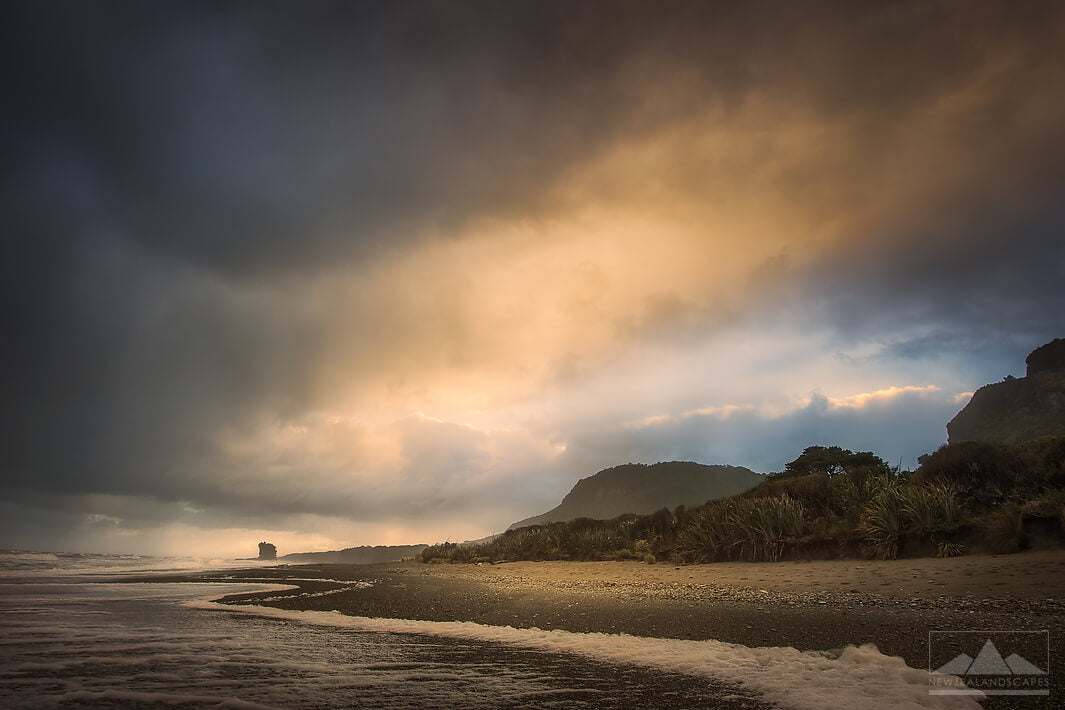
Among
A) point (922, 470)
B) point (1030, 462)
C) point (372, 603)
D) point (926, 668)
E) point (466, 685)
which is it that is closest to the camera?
point (466, 685)

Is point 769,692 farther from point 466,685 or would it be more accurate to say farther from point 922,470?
point 922,470

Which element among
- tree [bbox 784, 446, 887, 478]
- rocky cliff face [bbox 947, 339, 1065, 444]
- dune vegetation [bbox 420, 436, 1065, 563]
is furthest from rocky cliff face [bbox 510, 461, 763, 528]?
dune vegetation [bbox 420, 436, 1065, 563]

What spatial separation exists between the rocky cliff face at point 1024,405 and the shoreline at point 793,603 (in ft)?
237

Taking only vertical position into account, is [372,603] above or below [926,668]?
below

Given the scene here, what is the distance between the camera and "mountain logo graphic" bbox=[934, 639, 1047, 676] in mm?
3947

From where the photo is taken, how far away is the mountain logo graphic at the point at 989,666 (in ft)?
13.0

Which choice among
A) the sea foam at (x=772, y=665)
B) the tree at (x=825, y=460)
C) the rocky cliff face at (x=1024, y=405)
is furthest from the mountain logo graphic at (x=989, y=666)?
the rocky cliff face at (x=1024, y=405)

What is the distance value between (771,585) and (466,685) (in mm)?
9559

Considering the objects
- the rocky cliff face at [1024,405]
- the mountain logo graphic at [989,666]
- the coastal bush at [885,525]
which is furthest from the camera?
the rocky cliff face at [1024,405]

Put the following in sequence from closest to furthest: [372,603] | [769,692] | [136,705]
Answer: [136,705] → [769,692] → [372,603]

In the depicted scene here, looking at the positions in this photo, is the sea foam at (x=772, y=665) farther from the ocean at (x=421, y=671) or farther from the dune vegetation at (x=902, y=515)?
the dune vegetation at (x=902, y=515)

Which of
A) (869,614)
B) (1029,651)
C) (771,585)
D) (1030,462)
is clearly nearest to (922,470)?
(1030,462)

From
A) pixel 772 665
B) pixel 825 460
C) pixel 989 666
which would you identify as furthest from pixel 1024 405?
pixel 772 665

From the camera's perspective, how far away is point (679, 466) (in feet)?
479
